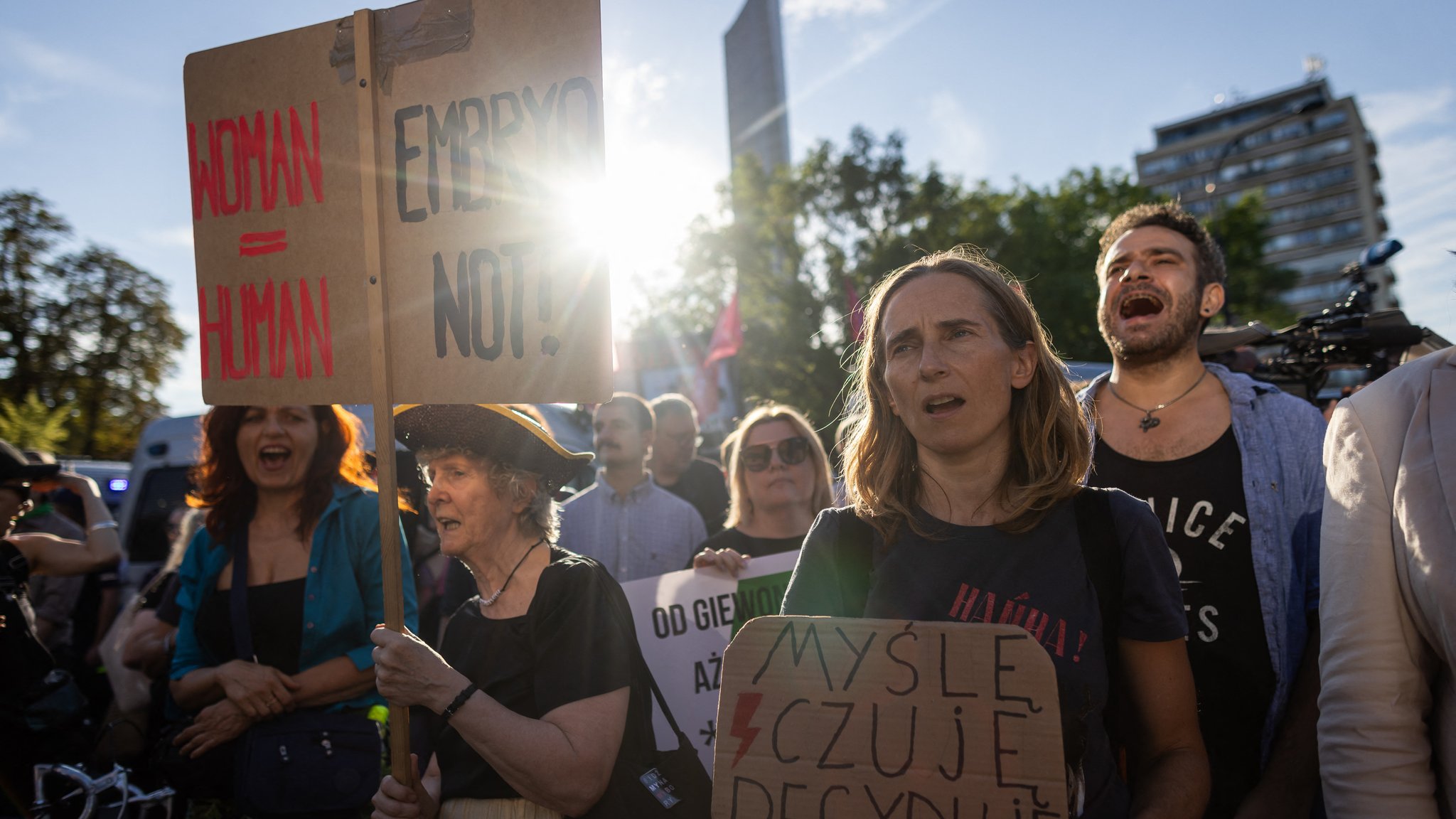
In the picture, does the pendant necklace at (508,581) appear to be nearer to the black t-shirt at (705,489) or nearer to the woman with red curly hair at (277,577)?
the woman with red curly hair at (277,577)

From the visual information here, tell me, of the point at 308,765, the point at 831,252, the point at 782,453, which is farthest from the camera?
the point at 831,252

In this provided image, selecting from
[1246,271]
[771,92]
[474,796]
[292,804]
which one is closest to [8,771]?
[292,804]

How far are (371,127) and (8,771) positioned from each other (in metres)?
2.73

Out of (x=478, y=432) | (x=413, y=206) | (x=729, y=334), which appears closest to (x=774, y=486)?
(x=478, y=432)

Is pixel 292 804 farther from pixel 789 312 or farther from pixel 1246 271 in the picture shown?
pixel 1246 271

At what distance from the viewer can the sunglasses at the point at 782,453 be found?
3723 millimetres

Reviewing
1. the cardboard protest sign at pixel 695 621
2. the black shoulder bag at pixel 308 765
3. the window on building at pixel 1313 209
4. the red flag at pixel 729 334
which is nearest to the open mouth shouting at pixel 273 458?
the black shoulder bag at pixel 308 765

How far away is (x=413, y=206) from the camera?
194cm

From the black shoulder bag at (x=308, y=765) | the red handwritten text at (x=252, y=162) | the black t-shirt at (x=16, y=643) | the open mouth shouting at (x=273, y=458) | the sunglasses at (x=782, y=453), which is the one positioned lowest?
the black shoulder bag at (x=308, y=765)

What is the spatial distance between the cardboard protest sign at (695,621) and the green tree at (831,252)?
19.5 meters

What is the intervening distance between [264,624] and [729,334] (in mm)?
11443

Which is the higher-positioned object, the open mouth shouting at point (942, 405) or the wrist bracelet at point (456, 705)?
the open mouth shouting at point (942, 405)

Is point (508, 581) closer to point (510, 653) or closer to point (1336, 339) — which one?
point (510, 653)

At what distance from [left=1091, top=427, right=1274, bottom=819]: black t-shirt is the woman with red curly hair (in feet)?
7.41
